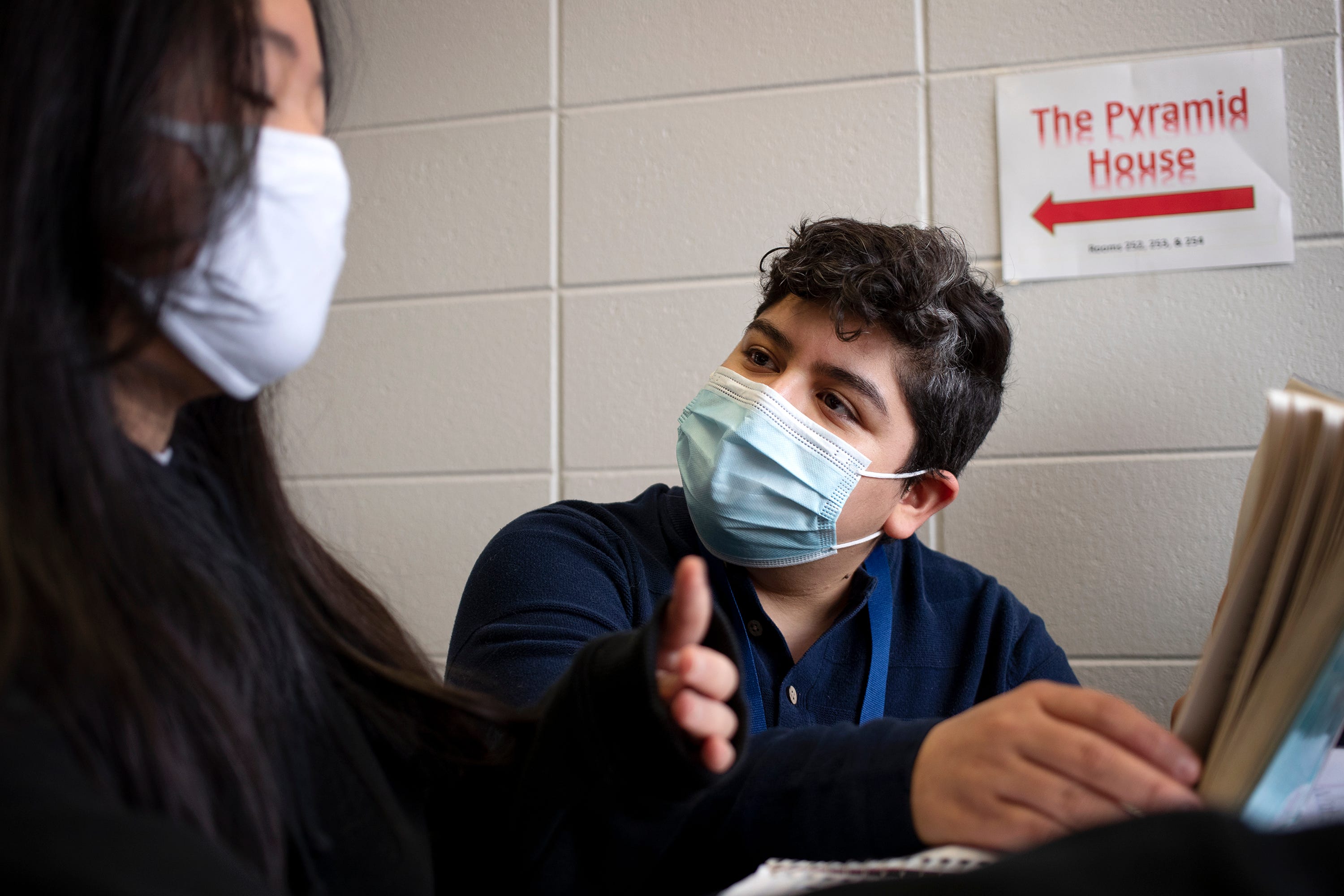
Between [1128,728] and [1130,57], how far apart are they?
1526 mm

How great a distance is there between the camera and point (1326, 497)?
565 millimetres

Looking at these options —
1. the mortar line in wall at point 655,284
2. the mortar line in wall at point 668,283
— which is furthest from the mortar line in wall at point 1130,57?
the mortar line in wall at point 655,284

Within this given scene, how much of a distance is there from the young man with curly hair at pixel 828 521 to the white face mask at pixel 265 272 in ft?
Answer: 1.88

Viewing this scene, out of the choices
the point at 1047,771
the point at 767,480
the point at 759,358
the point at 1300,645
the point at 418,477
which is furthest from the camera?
the point at 418,477

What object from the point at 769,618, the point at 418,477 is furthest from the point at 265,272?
the point at 418,477

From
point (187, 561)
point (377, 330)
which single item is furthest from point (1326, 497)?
point (377, 330)

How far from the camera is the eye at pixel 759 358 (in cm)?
148

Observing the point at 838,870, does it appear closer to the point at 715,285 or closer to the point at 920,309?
the point at 920,309

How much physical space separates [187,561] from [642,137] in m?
1.48

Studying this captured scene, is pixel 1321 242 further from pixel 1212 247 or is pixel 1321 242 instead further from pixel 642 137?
pixel 642 137

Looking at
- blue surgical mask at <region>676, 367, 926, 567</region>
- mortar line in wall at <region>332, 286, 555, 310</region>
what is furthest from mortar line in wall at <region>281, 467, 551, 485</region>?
blue surgical mask at <region>676, 367, 926, 567</region>

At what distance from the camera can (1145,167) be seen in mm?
1711

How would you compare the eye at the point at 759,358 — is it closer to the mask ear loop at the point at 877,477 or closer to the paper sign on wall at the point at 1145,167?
the mask ear loop at the point at 877,477

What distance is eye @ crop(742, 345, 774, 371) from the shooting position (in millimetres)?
1480
